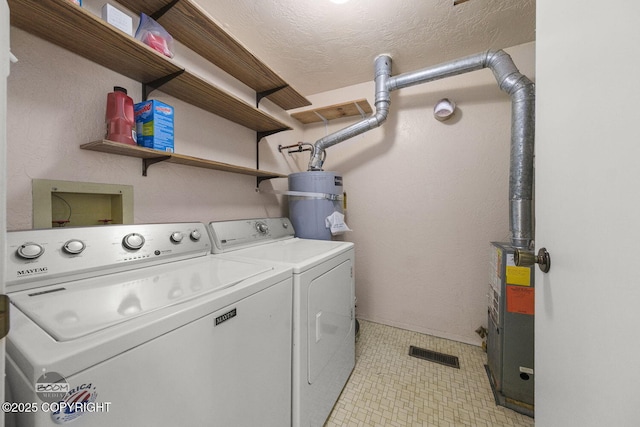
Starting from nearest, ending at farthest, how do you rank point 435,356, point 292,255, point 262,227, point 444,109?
point 292,255, point 262,227, point 435,356, point 444,109

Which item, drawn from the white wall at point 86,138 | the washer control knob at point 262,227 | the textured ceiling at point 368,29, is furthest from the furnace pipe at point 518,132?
the white wall at point 86,138

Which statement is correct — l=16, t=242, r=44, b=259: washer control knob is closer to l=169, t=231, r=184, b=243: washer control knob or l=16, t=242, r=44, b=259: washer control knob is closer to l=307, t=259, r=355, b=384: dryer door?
l=169, t=231, r=184, b=243: washer control knob

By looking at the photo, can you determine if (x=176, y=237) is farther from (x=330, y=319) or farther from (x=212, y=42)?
(x=212, y=42)

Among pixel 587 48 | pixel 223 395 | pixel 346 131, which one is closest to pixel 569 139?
pixel 587 48

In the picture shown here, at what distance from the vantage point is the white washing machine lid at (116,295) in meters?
0.53

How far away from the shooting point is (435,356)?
183 centimetres

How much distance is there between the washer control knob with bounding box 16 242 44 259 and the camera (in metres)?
0.73

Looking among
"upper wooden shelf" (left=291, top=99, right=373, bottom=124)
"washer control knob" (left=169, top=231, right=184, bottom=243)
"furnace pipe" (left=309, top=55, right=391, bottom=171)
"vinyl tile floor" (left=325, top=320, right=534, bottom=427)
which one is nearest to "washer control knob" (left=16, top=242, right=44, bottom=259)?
"washer control knob" (left=169, top=231, right=184, bottom=243)

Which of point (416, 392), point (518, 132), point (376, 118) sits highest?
point (376, 118)

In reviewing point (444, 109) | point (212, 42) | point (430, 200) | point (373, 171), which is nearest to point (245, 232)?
point (212, 42)

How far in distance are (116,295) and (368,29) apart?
1.99 m

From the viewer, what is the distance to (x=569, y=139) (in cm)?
56

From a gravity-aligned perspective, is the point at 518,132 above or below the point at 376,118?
below

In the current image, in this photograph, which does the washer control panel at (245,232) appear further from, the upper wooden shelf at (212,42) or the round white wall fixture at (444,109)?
the round white wall fixture at (444,109)
